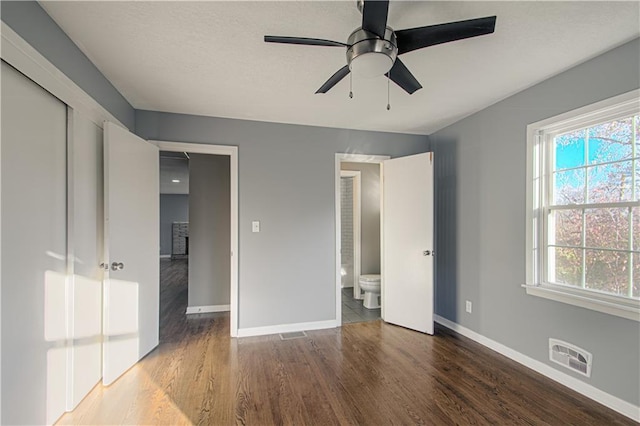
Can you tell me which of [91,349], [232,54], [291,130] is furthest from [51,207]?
[291,130]

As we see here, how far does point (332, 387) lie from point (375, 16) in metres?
2.41

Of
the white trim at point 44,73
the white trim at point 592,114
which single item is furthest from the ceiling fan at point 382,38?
the white trim at point 592,114

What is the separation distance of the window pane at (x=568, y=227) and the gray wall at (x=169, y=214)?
10225 millimetres

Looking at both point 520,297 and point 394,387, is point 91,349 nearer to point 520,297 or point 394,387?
point 394,387

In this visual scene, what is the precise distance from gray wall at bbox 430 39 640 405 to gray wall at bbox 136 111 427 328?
1.37 meters

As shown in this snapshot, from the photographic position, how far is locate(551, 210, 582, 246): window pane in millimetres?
2350

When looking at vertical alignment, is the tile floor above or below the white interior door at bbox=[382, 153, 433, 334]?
below

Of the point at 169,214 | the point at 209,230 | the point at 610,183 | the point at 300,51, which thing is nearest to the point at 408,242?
the point at 610,183

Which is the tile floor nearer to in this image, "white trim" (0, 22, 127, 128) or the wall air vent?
the wall air vent

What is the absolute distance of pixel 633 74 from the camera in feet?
6.35

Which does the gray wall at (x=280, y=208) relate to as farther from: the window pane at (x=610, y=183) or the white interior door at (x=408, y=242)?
the window pane at (x=610, y=183)

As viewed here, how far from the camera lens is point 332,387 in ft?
7.57

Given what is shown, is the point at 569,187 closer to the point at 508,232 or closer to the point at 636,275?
the point at 508,232

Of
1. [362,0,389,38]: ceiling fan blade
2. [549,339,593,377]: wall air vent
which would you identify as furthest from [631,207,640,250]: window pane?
[362,0,389,38]: ceiling fan blade
